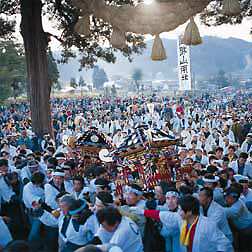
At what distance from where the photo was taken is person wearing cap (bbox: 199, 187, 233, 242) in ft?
15.9

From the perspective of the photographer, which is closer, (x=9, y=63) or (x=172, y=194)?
(x=172, y=194)

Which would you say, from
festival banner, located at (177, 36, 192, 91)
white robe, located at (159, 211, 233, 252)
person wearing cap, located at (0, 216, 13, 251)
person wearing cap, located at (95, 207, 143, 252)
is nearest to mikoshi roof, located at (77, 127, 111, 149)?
person wearing cap, located at (0, 216, 13, 251)

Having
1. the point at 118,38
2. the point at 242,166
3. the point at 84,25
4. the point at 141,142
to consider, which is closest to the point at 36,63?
the point at 84,25

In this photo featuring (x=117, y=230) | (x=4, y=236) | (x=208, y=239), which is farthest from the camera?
(x=4, y=236)

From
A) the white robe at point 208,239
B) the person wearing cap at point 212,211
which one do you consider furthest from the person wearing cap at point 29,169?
the white robe at point 208,239

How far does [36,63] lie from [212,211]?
32.2 ft

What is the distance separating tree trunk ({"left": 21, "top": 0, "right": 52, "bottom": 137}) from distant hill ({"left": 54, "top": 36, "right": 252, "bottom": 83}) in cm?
11319

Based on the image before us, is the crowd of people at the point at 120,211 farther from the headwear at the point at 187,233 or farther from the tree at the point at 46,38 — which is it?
the tree at the point at 46,38

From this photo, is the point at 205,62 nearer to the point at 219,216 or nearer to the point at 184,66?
the point at 184,66

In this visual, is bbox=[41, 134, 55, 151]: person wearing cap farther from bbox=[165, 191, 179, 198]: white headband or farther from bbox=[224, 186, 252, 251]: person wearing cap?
bbox=[165, 191, 179, 198]: white headband

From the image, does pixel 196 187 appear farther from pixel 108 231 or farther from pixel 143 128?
pixel 108 231

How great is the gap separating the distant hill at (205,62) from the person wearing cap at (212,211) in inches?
4814

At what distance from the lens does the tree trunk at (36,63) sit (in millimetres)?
13266

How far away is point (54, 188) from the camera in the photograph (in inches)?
244
